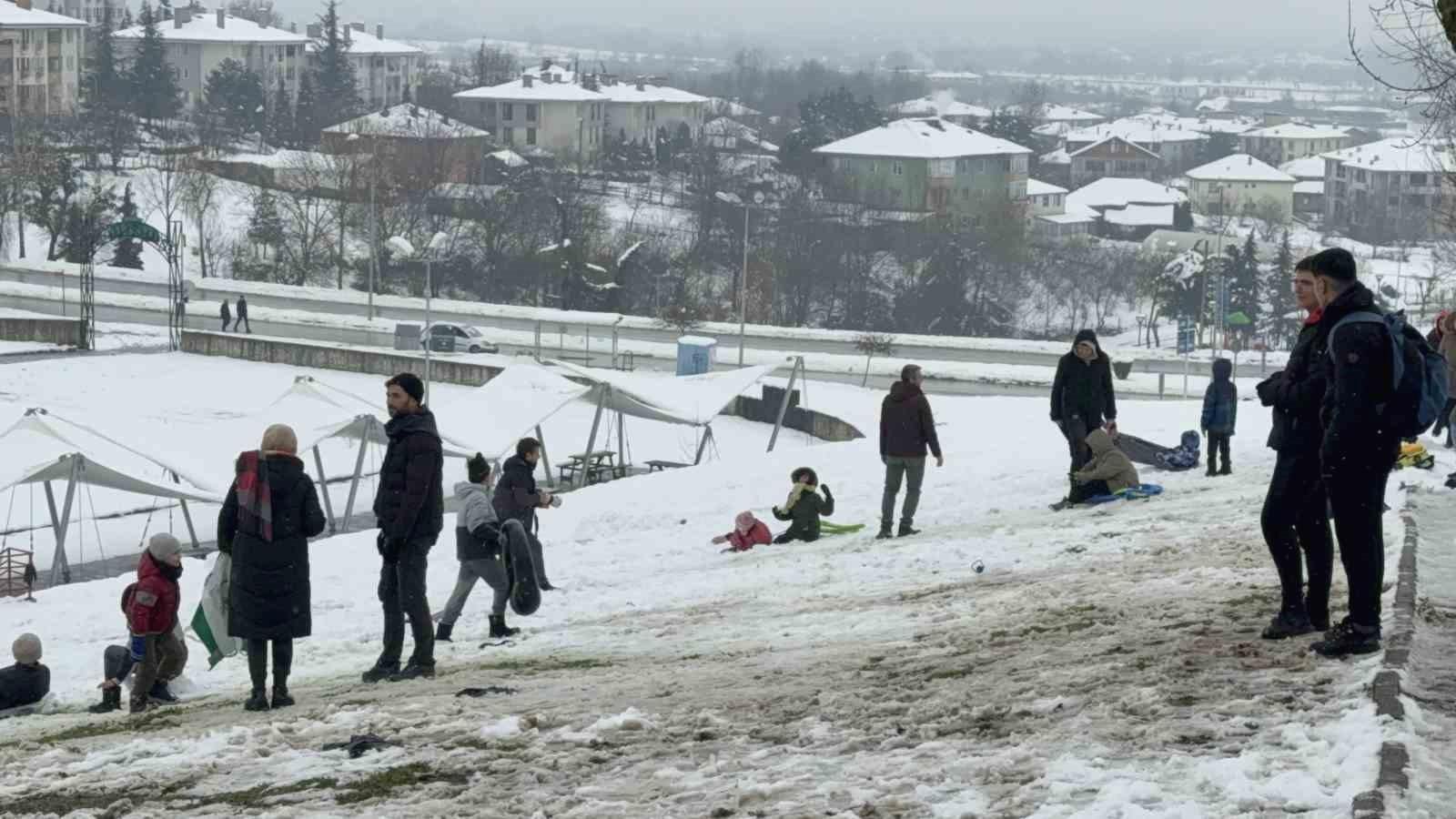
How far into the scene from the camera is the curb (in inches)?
212

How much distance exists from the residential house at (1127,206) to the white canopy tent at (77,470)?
99031mm

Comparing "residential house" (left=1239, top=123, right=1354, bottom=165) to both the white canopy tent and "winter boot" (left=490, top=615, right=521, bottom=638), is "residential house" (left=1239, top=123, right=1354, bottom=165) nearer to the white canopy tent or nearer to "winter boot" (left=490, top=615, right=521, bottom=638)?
the white canopy tent

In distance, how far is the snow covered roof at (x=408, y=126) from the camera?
10092 centimetres

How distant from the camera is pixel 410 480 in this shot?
9.21 m

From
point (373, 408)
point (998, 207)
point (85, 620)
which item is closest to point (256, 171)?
point (998, 207)

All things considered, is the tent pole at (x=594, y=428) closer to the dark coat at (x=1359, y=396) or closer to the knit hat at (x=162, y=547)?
the knit hat at (x=162, y=547)

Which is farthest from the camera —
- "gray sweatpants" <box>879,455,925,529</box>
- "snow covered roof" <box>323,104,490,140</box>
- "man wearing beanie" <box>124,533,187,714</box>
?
"snow covered roof" <box>323,104,490,140</box>

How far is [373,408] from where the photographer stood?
89.5 feet

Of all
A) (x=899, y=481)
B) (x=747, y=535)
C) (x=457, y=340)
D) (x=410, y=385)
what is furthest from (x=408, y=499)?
(x=457, y=340)

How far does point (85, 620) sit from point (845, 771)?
407 inches

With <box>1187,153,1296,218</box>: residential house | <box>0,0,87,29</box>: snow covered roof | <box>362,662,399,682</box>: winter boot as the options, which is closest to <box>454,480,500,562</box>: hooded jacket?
<box>362,662,399,682</box>: winter boot

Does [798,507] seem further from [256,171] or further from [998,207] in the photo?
[998,207]

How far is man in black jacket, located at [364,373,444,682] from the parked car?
138ft

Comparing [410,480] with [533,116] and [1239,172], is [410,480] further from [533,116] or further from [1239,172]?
[1239,172]
